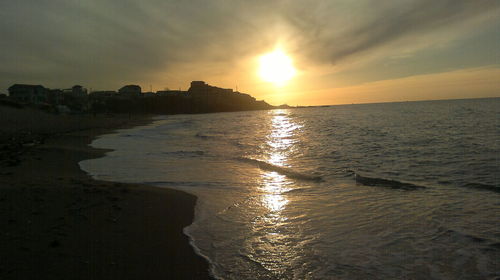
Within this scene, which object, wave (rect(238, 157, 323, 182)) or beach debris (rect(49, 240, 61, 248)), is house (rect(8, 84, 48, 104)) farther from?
beach debris (rect(49, 240, 61, 248))

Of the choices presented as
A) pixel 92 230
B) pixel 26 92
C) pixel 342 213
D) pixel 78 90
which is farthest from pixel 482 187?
pixel 78 90

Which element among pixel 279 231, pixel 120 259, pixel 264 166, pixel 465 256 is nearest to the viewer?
pixel 120 259

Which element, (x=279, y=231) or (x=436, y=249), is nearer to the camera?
(x=436, y=249)

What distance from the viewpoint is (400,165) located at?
41.4 feet

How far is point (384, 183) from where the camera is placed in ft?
32.0

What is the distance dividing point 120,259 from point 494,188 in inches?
388

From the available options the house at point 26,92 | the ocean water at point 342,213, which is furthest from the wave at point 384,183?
the house at point 26,92

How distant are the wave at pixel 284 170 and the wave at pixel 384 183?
4.38 ft

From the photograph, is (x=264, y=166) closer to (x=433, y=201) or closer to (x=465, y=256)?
(x=433, y=201)

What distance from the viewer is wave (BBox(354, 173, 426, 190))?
9222 mm

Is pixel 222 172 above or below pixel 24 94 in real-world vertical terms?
below

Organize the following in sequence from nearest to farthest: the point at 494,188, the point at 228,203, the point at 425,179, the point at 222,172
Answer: the point at 228,203 < the point at 494,188 < the point at 425,179 < the point at 222,172

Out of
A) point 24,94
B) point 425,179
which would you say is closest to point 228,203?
point 425,179

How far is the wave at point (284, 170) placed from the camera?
1086 centimetres
